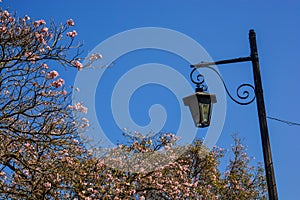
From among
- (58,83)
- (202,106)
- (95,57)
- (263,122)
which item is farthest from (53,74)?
(263,122)

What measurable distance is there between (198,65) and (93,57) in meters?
3.93

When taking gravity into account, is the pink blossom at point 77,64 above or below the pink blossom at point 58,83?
above

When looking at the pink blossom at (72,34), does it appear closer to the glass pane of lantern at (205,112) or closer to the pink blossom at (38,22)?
the pink blossom at (38,22)

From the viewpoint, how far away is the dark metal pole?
19.2 ft

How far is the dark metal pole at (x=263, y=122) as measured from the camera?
584 cm

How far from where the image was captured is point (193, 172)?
22312 millimetres

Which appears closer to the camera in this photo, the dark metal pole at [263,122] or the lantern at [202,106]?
the dark metal pole at [263,122]

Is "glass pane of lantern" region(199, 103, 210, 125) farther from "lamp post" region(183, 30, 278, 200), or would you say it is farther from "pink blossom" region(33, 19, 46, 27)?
"pink blossom" region(33, 19, 46, 27)

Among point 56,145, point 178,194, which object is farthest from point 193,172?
point 56,145

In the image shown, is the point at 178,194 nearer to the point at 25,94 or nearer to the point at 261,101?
the point at 25,94

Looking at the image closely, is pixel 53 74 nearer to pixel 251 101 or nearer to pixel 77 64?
pixel 77 64

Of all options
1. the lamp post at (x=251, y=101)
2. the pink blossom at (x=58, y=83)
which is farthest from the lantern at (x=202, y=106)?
the pink blossom at (x=58, y=83)

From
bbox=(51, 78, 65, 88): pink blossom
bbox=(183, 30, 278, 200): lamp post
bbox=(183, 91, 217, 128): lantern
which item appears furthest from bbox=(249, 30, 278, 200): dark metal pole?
bbox=(51, 78, 65, 88): pink blossom

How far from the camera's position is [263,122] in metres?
6.06
